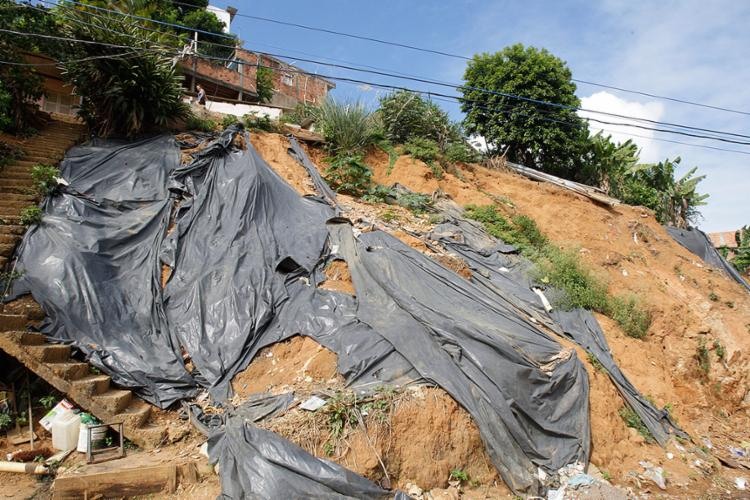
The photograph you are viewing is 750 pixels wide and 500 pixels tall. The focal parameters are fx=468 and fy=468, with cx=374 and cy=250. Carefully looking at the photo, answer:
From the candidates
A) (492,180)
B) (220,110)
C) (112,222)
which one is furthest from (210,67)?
(112,222)

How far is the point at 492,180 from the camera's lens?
41.7ft

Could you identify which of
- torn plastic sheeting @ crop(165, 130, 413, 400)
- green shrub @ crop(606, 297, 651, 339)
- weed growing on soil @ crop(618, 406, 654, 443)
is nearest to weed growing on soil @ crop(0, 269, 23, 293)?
torn plastic sheeting @ crop(165, 130, 413, 400)

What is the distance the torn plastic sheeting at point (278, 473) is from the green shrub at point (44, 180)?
4.99 m

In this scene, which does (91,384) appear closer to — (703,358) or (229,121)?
(229,121)

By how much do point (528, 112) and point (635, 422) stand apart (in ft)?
33.5

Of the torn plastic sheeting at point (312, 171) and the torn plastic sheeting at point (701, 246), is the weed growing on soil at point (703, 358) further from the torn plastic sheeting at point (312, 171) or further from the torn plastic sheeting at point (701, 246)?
the torn plastic sheeting at point (312, 171)

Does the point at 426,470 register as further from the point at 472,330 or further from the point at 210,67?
the point at 210,67

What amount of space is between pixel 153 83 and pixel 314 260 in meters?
5.10

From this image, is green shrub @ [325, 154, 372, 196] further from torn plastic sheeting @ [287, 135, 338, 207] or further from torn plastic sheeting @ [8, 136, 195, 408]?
torn plastic sheeting @ [8, 136, 195, 408]

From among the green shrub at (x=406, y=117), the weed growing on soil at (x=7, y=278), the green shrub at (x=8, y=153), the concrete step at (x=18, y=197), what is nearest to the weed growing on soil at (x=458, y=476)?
the weed growing on soil at (x=7, y=278)

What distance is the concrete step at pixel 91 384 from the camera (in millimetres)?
4859

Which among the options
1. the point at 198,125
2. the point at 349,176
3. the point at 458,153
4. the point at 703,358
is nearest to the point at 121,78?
the point at 198,125

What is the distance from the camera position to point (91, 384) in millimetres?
4906

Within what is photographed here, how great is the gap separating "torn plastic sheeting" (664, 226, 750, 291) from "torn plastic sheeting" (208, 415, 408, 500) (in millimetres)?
12372
